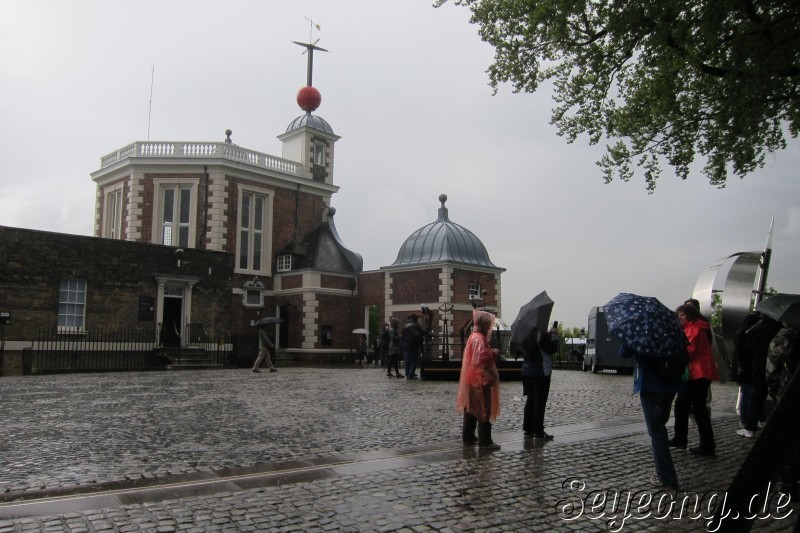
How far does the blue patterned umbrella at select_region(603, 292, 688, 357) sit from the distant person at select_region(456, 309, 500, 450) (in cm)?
189

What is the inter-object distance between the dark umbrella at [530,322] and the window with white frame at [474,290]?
2479 cm

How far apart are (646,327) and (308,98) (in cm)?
3587

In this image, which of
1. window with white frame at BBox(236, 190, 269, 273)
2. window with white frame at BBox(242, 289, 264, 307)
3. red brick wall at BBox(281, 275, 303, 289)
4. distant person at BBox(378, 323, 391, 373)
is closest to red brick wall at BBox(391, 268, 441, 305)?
red brick wall at BBox(281, 275, 303, 289)

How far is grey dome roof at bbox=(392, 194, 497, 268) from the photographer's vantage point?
33938mm

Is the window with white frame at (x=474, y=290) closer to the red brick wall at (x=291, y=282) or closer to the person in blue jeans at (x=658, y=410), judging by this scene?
the red brick wall at (x=291, y=282)

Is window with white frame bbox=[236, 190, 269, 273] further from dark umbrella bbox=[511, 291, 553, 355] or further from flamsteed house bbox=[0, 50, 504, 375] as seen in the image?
dark umbrella bbox=[511, 291, 553, 355]

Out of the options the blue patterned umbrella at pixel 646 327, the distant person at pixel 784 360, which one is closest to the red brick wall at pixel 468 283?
the distant person at pixel 784 360

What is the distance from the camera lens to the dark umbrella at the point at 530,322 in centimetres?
888

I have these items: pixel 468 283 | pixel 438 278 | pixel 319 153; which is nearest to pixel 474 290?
pixel 468 283

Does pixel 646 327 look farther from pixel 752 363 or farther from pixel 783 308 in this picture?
pixel 752 363

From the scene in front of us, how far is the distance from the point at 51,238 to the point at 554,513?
922 inches

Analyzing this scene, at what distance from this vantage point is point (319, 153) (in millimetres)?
39219

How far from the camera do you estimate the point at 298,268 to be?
3466cm

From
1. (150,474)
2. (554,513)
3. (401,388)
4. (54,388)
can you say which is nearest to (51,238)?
(54,388)
